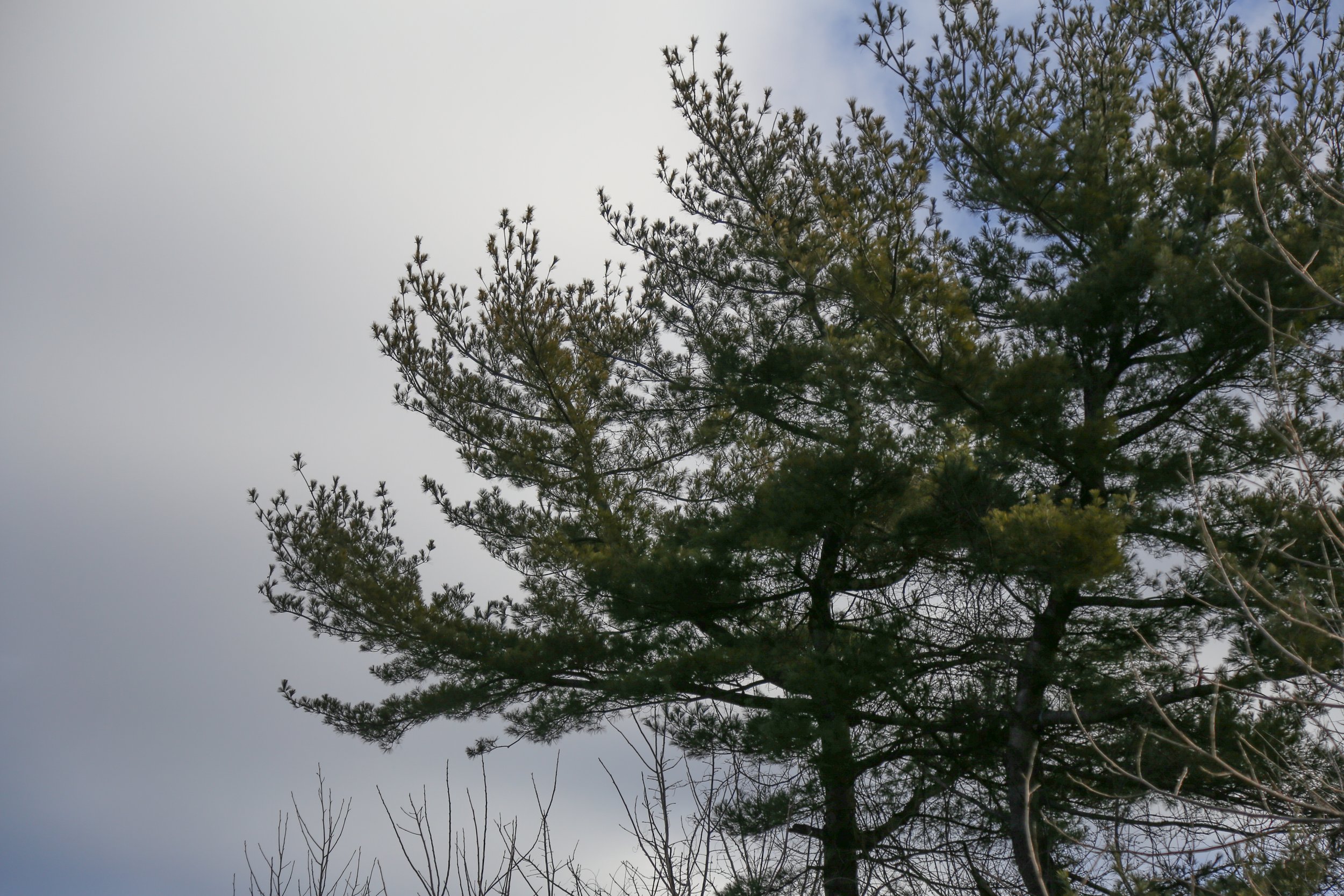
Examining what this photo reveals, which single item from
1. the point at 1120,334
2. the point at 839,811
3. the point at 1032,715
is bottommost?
the point at 839,811

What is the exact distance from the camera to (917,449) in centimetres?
831

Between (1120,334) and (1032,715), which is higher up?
(1120,334)

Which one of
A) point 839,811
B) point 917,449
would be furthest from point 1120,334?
point 839,811

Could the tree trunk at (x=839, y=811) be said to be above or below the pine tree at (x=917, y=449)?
below

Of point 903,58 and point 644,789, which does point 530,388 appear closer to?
point 903,58

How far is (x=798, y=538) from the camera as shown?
27.1ft

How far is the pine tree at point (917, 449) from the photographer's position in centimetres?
730

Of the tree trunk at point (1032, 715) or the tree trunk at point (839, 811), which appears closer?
the tree trunk at point (1032, 715)

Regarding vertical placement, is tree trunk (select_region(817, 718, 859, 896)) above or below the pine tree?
below

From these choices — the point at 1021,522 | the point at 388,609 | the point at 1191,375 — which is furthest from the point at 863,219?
the point at 388,609

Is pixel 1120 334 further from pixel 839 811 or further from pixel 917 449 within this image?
pixel 839 811

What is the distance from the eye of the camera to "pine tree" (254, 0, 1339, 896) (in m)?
7.30

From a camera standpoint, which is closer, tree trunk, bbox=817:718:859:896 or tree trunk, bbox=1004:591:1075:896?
tree trunk, bbox=1004:591:1075:896

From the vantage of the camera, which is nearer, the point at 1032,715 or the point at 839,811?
the point at 1032,715
